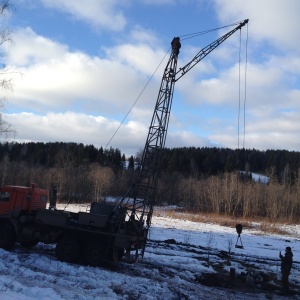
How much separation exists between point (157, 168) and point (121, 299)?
40.1 ft

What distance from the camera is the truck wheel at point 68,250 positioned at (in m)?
15.6

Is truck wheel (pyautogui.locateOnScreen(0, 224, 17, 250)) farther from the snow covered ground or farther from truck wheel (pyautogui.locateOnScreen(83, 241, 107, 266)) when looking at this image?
truck wheel (pyautogui.locateOnScreen(83, 241, 107, 266))

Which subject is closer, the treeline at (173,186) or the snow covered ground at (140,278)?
the snow covered ground at (140,278)

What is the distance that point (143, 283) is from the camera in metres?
12.8

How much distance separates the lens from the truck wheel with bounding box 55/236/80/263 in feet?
51.3

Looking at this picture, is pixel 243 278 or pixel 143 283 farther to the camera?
pixel 243 278

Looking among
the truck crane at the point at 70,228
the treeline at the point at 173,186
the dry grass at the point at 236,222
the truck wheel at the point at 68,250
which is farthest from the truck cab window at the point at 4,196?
the treeline at the point at 173,186

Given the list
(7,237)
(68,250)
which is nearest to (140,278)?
(68,250)

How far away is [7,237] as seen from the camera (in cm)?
1666

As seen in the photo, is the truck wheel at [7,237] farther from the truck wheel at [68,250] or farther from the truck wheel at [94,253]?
the truck wheel at [94,253]

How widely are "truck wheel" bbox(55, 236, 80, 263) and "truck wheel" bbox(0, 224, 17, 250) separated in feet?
7.61

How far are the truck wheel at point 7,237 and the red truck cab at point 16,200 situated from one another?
63cm

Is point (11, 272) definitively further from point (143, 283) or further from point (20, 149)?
point (20, 149)

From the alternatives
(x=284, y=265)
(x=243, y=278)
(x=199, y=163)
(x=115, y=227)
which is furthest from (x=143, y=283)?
(x=199, y=163)
